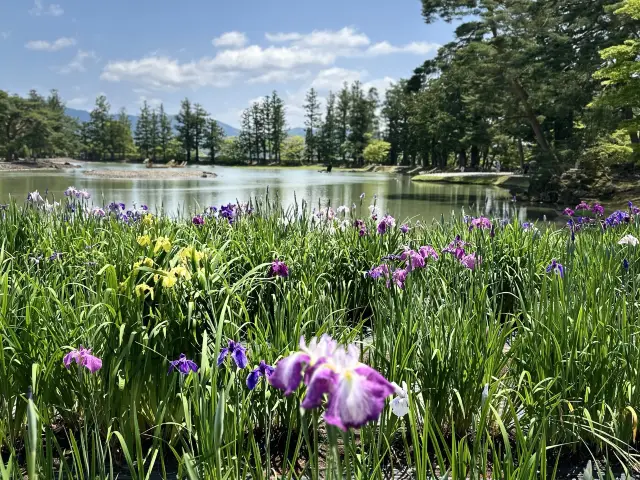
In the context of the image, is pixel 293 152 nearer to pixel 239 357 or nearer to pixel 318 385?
pixel 239 357

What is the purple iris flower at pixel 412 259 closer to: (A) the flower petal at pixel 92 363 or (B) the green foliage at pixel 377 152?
(A) the flower petal at pixel 92 363

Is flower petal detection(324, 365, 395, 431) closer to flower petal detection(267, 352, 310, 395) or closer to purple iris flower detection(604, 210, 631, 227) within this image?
flower petal detection(267, 352, 310, 395)

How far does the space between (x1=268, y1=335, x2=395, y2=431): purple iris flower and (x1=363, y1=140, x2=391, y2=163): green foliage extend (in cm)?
6402

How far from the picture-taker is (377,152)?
63781mm

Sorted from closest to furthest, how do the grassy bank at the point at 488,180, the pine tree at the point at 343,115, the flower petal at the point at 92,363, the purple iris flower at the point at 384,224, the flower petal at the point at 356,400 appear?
1. the flower petal at the point at 356,400
2. the flower petal at the point at 92,363
3. the purple iris flower at the point at 384,224
4. the grassy bank at the point at 488,180
5. the pine tree at the point at 343,115

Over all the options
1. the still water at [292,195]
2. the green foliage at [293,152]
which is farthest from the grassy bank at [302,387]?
the green foliage at [293,152]

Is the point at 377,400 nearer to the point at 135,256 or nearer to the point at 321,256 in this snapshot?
the point at 135,256

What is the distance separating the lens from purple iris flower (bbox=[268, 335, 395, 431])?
736 millimetres

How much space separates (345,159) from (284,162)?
9.15 meters

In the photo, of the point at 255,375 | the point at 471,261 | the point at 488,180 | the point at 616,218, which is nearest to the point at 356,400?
the point at 255,375

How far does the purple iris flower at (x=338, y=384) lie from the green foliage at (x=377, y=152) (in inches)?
2521

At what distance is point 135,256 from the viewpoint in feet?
9.43

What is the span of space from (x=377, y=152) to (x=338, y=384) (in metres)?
64.3

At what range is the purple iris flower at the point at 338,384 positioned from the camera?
29.0 inches
